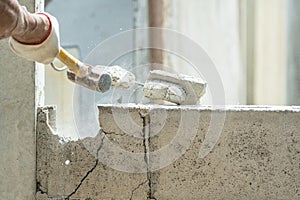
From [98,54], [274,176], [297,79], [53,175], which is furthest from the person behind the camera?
[297,79]

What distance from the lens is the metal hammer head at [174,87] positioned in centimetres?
169

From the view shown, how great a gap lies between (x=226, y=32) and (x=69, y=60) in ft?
11.9

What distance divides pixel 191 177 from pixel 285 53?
3784 mm

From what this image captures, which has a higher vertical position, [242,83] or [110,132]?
[242,83]

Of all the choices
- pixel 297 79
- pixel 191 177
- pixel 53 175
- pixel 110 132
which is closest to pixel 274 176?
pixel 191 177

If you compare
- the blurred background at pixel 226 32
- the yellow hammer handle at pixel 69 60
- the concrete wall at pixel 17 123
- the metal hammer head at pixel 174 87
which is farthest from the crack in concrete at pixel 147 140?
the blurred background at pixel 226 32

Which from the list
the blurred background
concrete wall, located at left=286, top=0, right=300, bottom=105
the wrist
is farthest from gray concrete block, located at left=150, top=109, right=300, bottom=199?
concrete wall, located at left=286, top=0, right=300, bottom=105

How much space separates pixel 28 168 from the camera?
167cm

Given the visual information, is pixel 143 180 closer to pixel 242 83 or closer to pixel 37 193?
pixel 37 193

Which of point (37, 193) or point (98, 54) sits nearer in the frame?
point (37, 193)

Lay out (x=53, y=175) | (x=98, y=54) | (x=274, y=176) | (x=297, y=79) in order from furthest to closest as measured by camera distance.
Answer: (x=297, y=79) → (x=98, y=54) → (x=53, y=175) → (x=274, y=176)

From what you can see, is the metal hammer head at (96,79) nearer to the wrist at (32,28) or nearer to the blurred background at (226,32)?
the wrist at (32,28)

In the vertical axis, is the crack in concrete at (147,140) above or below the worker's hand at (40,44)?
below

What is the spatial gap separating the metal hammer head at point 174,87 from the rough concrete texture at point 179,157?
0.10 m
